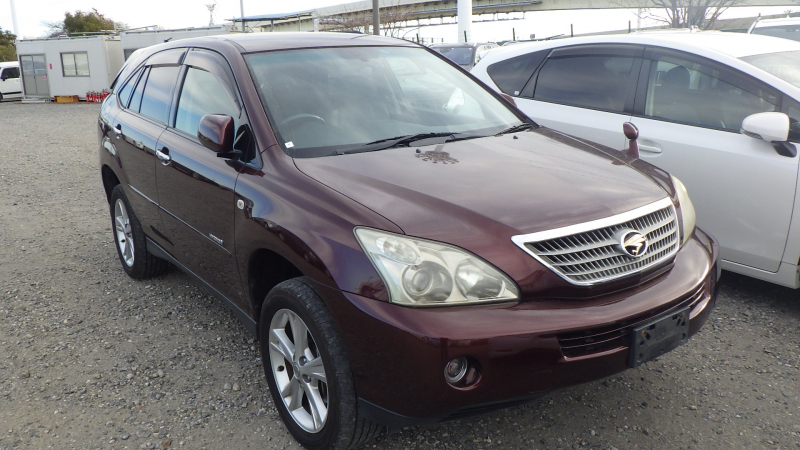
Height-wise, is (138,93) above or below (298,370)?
above

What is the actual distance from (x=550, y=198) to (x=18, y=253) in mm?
4829

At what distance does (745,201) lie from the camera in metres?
3.64

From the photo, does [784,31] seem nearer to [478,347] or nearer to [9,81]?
[478,347]

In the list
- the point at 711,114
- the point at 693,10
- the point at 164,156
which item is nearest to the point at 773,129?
the point at 711,114

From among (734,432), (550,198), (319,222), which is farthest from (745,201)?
(319,222)

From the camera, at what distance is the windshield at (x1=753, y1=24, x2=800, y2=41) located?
9.29 m

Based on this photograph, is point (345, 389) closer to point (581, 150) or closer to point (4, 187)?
point (581, 150)

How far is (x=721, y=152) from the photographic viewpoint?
3756 mm

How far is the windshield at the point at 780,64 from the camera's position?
381 centimetres

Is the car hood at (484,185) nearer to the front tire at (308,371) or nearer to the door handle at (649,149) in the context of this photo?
the front tire at (308,371)

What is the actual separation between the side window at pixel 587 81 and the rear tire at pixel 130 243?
306 cm

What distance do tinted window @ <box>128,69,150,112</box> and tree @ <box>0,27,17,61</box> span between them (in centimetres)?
6030

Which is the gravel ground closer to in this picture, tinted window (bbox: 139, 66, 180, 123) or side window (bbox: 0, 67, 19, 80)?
tinted window (bbox: 139, 66, 180, 123)

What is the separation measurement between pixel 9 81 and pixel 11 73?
44 centimetres
